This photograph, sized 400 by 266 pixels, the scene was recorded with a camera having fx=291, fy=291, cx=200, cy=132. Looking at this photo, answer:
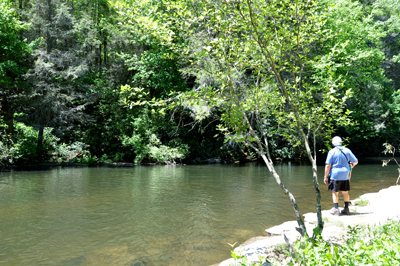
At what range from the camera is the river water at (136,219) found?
5.00 meters

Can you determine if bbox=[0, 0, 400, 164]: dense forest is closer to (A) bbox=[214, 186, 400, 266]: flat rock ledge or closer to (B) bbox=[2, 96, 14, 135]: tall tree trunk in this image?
(B) bbox=[2, 96, 14, 135]: tall tree trunk

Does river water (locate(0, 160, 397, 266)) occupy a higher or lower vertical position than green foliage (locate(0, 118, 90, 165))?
lower

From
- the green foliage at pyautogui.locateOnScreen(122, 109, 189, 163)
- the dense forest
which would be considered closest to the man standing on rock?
the dense forest

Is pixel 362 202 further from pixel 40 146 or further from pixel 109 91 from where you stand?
pixel 109 91

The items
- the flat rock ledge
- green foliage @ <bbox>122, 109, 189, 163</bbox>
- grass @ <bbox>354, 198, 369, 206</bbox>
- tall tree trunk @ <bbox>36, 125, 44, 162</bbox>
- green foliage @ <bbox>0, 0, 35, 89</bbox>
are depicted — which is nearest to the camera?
the flat rock ledge

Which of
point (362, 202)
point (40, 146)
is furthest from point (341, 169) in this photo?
point (40, 146)

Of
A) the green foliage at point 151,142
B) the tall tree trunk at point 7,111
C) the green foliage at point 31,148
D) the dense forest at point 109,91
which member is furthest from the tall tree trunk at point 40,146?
the green foliage at point 151,142

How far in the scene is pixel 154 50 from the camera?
24.9 meters

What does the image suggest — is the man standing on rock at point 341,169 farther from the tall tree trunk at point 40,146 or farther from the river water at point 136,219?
the tall tree trunk at point 40,146

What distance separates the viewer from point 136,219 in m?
7.05

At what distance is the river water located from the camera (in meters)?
5.00

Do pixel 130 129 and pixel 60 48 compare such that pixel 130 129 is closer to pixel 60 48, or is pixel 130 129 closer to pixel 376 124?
pixel 60 48

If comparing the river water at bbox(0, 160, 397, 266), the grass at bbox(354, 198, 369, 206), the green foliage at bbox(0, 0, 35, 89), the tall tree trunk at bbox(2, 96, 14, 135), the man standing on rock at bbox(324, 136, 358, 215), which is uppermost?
the green foliage at bbox(0, 0, 35, 89)

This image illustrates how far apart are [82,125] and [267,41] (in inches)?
931
